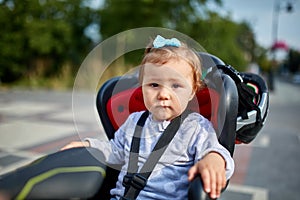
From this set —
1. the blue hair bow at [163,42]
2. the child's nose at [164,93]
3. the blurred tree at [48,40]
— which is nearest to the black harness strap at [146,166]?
the child's nose at [164,93]

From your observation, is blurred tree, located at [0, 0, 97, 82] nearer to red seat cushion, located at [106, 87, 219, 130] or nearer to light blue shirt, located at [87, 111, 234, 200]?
red seat cushion, located at [106, 87, 219, 130]

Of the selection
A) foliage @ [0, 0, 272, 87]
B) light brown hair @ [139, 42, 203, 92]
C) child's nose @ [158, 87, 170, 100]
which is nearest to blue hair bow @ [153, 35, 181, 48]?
light brown hair @ [139, 42, 203, 92]

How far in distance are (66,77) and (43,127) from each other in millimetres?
8089

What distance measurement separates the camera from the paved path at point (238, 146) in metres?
2.69

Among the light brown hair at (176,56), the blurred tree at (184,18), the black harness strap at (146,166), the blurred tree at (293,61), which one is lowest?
the blurred tree at (293,61)

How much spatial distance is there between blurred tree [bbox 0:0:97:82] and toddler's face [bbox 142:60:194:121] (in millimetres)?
12498

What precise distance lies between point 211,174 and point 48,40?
14.3 m

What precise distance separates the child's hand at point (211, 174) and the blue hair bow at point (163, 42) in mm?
441

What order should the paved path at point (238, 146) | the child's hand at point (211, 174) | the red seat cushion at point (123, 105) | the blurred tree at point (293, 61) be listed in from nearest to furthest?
the child's hand at point (211, 174), the red seat cushion at point (123, 105), the paved path at point (238, 146), the blurred tree at point (293, 61)

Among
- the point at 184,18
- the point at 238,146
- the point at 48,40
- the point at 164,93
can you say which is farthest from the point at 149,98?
the point at 48,40

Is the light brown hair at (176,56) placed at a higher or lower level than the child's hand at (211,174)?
higher

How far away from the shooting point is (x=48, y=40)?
14070 millimetres

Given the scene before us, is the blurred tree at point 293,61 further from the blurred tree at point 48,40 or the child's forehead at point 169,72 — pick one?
the child's forehead at point 169,72

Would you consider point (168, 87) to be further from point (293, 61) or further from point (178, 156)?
point (293, 61)
